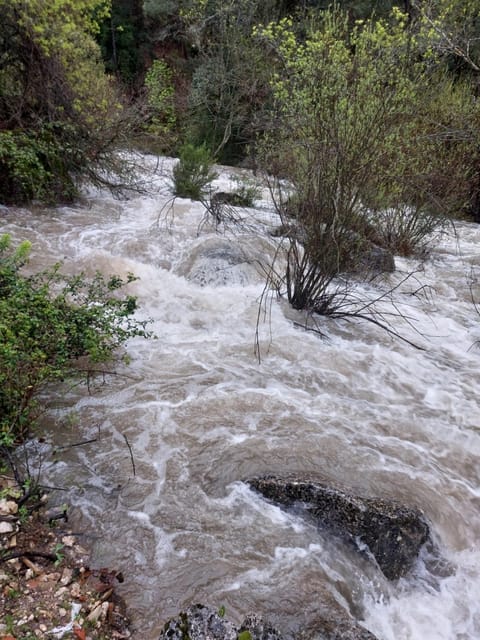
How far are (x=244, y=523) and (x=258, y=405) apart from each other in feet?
4.76

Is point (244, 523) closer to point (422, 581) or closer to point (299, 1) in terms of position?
point (422, 581)

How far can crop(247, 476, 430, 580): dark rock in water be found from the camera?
3.13 m

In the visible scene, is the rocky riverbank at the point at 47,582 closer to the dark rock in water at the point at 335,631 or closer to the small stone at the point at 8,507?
the small stone at the point at 8,507

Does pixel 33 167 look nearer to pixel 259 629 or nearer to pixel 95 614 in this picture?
pixel 95 614

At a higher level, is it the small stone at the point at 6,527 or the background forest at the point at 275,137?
the background forest at the point at 275,137

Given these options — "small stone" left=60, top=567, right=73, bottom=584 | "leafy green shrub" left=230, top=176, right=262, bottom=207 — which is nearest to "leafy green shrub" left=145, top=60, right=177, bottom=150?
"leafy green shrub" left=230, top=176, right=262, bottom=207

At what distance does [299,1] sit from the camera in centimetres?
1848

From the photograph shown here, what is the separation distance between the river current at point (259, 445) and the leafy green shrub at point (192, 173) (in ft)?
11.3

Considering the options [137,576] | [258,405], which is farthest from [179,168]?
[137,576]

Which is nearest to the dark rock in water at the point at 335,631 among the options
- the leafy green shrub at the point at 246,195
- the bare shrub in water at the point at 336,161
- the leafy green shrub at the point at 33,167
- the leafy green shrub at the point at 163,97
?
the bare shrub in water at the point at 336,161

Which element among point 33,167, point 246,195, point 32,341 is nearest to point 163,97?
point 246,195

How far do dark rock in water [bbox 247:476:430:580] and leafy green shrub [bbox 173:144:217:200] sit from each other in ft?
27.1

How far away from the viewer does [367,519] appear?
318cm

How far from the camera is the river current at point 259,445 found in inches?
113
